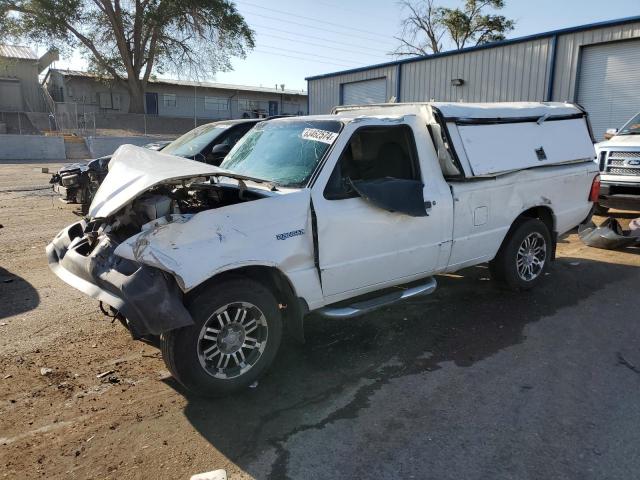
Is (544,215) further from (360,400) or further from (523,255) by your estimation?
(360,400)

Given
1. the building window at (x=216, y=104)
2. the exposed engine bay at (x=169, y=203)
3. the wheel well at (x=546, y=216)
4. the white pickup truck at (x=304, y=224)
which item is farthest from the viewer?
the building window at (x=216, y=104)

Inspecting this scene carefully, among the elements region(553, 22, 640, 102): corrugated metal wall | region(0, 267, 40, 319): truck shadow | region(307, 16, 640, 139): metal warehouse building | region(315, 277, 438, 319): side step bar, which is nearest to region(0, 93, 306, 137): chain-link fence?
region(307, 16, 640, 139): metal warehouse building

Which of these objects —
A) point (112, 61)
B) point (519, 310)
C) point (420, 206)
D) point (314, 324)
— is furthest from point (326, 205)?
point (112, 61)

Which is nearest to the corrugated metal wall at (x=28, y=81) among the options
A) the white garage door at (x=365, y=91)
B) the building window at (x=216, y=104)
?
the building window at (x=216, y=104)

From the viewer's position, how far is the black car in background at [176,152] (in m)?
8.84

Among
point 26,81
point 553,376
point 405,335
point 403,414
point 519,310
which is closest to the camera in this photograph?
point 403,414

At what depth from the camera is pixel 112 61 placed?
3834cm

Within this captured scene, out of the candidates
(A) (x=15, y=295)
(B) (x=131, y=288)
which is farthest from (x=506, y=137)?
(A) (x=15, y=295)

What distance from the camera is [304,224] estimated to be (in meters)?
3.75

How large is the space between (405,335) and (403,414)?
133cm

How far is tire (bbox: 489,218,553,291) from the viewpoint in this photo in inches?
215

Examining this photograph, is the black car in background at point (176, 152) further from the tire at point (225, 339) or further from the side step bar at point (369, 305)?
the tire at point (225, 339)

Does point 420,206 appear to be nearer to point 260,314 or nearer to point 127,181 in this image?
point 260,314

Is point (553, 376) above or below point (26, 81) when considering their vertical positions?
below
